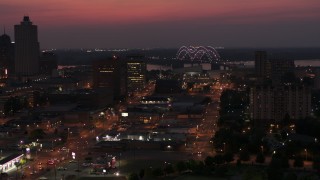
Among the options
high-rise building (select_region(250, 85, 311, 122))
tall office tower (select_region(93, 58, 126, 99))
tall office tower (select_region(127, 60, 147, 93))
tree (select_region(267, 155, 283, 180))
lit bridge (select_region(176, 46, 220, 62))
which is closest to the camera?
tree (select_region(267, 155, 283, 180))

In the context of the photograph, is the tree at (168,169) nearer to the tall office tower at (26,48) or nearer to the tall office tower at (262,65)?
the tall office tower at (262,65)

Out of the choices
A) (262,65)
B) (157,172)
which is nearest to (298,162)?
(157,172)

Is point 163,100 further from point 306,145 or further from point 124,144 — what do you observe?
point 306,145

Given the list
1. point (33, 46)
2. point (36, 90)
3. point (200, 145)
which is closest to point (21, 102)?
point (36, 90)

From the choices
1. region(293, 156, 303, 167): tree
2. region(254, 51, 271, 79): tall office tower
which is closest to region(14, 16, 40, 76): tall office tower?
region(254, 51, 271, 79): tall office tower

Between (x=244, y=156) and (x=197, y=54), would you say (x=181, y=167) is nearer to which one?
(x=244, y=156)

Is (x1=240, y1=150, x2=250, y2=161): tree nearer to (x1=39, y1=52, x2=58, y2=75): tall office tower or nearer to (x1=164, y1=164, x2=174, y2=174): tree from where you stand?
(x1=164, y1=164, x2=174, y2=174): tree
